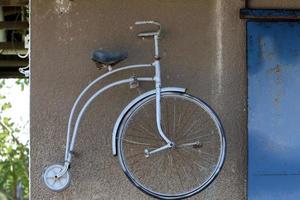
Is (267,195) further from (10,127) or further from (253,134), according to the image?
(10,127)

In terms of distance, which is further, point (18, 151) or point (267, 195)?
point (18, 151)

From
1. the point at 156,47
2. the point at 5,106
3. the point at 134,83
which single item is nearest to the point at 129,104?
the point at 134,83

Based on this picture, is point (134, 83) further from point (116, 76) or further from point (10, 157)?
point (10, 157)

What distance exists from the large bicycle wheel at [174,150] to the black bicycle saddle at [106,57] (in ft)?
1.65

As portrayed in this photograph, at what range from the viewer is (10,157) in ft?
47.2

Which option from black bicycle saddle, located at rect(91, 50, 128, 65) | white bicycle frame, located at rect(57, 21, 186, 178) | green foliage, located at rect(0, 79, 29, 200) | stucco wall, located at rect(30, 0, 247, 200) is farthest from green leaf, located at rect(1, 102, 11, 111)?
black bicycle saddle, located at rect(91, 50, 128, 65)

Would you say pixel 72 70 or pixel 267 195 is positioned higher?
pixel 72 70

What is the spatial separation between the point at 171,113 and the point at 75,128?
2.74 ft

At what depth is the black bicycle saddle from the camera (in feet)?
17.8

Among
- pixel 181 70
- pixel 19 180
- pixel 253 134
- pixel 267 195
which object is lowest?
pixel 19 180

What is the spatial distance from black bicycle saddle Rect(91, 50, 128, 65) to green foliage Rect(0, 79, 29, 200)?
29.1ft

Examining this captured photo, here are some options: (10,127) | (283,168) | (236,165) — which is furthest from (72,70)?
(10,127)

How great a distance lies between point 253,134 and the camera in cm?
579

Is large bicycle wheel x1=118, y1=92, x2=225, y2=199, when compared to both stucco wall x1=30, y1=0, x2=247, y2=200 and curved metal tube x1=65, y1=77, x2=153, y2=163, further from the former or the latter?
curved metal tube x1=65, y1=77, x2=153, y2=163
